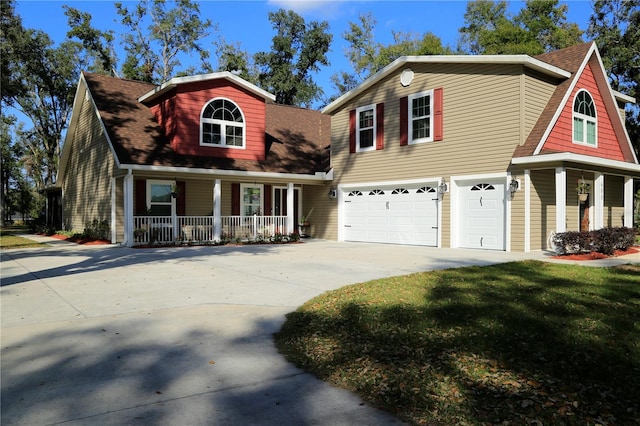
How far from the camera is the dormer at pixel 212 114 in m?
16.7

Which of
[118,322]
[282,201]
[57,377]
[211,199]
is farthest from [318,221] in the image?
[57,377]

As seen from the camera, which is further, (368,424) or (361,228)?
(361,228)

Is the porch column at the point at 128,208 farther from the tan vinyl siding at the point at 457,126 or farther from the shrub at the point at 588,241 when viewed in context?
the shrub at the point at 588,241

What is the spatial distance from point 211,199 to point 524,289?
14.3m

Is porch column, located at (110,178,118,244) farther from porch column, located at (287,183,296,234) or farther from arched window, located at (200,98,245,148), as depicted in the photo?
porch column, located at (287,183,296,234)

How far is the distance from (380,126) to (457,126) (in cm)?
327

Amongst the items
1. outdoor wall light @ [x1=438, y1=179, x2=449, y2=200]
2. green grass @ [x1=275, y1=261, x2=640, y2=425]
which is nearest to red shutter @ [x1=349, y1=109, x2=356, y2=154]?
outdoor wall light @ [x1=438, y1=179, x2=449, y2=200]

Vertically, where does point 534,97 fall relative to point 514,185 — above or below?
above

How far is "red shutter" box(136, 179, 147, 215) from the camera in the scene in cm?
1641

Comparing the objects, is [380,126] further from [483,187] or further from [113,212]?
[113,212]

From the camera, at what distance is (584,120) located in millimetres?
14625

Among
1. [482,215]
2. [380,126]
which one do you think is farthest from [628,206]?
[380,126]

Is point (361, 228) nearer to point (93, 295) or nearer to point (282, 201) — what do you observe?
point (282, 201)

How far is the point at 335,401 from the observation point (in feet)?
11.1
